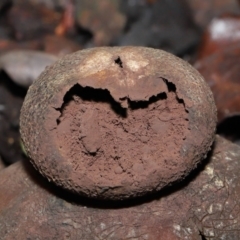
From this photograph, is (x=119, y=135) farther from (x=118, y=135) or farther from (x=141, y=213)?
(x=141, y=213)

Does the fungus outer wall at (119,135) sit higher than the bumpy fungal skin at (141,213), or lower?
→ higher

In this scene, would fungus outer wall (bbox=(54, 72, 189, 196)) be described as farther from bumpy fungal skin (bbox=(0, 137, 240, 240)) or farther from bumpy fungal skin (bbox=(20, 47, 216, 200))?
bumpy fungal skin (bbox=(0, 137, 240, 240))

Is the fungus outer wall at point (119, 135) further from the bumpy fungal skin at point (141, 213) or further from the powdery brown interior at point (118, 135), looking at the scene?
the bumpy fungal skin at point (141, 213)

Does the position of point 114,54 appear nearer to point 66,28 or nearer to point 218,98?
point 218,98

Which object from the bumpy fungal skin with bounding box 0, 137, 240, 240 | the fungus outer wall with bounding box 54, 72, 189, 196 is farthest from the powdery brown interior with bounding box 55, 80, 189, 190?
the bumpy fungal skin with bounding box 0, 137, 240, 240

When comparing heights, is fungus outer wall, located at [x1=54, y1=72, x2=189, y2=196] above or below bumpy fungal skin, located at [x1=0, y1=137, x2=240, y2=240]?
above

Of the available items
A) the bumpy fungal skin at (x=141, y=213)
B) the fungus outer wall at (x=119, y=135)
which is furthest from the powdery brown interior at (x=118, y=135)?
the bumpy fungal skin at (x=141, y=213)

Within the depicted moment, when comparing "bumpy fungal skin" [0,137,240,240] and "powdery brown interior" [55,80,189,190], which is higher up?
"powdery brown interior" [55,80,189,190]
